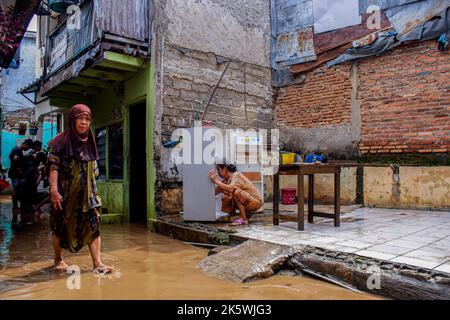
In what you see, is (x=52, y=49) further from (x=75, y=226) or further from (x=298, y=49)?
(x=75, y=226)

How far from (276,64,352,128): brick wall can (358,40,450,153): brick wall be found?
0.44 m

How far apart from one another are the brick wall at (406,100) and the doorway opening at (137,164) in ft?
17.1

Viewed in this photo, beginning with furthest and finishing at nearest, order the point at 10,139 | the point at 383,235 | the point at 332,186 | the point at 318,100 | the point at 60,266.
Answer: the point at 10,139
the point at 318,100
the point at 332,186
the point at 383,235
the point at 60,266

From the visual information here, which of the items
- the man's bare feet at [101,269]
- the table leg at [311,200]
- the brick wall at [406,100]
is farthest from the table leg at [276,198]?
the brick wall at [406,100]

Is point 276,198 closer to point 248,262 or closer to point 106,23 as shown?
point 248,262

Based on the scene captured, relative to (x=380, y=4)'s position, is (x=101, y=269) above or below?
below

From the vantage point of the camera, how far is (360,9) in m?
7.64

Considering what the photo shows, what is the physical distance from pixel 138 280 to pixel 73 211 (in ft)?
3.39

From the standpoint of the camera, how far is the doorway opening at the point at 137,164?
8.29 meters

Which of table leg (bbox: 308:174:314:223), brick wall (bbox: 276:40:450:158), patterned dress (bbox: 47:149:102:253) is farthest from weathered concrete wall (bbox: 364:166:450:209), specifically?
patterned dress (bbox: 47:149:102:253)

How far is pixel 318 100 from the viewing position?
8406mm

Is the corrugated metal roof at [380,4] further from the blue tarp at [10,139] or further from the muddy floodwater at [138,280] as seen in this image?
the blue tarp at [10,139]

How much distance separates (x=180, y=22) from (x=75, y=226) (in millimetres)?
5126

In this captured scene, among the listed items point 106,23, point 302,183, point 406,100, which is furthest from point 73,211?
point 406,100
